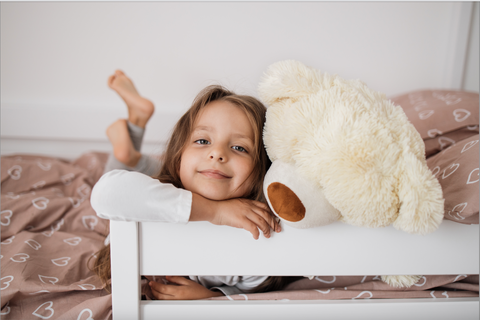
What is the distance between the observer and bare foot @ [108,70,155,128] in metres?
1.15

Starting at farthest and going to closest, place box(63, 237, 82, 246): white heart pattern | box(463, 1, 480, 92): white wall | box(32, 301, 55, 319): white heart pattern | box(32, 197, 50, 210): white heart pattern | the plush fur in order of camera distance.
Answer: box(463, 1, 480, 92): white wall → box(32, 197, 50, 210): white heart pattern → box(63, 237, 82, 246): white heart pattern → box(32, 301, 55, 319): white heart pattern → the plush fur

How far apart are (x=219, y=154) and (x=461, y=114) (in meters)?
0.76

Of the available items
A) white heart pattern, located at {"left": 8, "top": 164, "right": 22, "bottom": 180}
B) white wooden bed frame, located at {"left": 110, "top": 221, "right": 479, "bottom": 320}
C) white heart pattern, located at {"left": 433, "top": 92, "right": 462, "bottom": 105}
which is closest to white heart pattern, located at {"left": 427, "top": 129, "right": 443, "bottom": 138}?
white heart pattern, located at {"left": 433, "top": 92, "right": 462, "bottom": 105}

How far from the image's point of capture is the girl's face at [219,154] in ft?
2.17

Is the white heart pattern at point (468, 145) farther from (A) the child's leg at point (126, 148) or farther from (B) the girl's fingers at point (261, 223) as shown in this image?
(A) the child's leg at point (126, 148)

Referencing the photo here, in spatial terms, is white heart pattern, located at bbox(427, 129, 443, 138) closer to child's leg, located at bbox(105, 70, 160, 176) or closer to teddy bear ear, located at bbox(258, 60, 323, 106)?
teddy bear ear, located at bbox(258, 60, 323, 106)

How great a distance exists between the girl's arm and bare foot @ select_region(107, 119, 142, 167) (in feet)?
2.03

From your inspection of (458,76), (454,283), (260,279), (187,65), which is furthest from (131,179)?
(458,76)

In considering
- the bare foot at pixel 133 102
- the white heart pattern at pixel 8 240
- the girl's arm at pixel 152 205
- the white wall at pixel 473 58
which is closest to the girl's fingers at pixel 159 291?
the girl's arm at pixel 152 205

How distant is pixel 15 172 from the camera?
1.16m

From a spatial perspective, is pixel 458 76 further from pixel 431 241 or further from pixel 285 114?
pixel 285 114

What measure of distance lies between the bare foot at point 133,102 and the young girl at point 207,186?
1.18ft

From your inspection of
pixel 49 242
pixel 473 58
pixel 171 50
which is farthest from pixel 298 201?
pixel 473 58

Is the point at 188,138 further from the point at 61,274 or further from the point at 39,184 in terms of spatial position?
the point at 39,184
